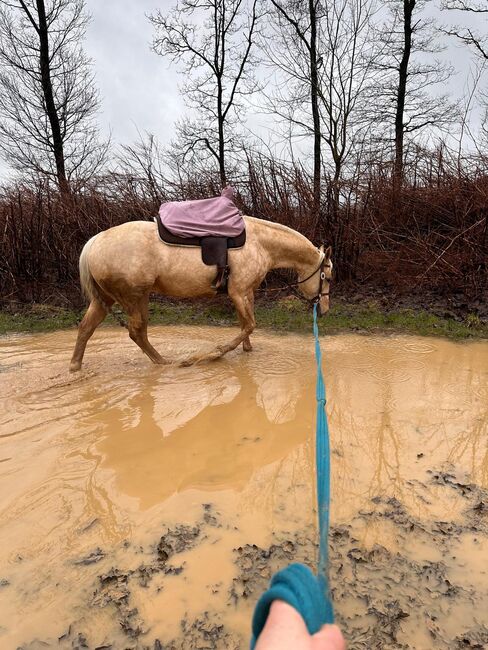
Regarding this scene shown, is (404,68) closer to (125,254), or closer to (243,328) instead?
(243,328)

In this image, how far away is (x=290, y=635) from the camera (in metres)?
0.68

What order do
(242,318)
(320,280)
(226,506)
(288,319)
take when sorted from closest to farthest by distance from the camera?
1. (226,506)
2. (242,318)
3. (320,280)
4. (288,319)

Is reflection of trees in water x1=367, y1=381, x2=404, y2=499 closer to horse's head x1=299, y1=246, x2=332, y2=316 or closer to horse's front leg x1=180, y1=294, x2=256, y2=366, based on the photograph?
horse's front leg x1=180, y1=294, x2=256, y2=366

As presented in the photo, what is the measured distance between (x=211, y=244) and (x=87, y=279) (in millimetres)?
1568

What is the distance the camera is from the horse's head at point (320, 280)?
19.1 feet

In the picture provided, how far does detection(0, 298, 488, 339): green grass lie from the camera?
22.9 feet

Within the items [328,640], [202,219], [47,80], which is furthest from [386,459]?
[47,80]

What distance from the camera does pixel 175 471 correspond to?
2840mm

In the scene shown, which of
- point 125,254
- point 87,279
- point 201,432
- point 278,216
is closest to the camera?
point 201,432

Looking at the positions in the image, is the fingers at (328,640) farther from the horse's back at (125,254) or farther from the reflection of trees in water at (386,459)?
the horse's back at (125,254)

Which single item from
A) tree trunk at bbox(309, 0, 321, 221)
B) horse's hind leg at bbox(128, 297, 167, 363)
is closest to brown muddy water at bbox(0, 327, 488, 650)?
horse's hind leg at bbox(128, 297, 167, 363)

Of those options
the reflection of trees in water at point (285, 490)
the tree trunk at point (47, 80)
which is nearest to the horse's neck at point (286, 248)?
the reflection of trees in water at point (285, 490)

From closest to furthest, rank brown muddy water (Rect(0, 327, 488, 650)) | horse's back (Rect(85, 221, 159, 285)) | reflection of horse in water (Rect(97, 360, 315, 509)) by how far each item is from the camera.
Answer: brown muddy water (Rect(0, 327, 488, 650)), reflection of horse in water (Rect(97, 360, 315, 509)), horse's back (Rect(85, 221, 159, 285))

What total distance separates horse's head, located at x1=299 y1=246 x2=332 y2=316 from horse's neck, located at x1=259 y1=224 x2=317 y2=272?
10 centimetres
